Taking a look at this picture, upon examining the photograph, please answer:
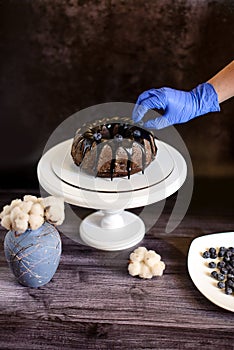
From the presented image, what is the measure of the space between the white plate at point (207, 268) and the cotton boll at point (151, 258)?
0.07 m

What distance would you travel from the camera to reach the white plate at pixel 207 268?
109cm

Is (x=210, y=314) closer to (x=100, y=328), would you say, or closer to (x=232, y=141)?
(x=100, y=328)

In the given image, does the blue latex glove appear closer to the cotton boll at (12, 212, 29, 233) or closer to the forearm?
the forearm

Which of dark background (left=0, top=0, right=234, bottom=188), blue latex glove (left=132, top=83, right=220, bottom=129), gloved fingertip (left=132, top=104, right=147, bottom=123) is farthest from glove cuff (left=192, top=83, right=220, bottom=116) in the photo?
dark background (left=0, top=0, right=234, bottom=188)

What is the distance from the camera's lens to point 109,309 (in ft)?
3.61

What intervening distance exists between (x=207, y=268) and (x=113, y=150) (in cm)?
33

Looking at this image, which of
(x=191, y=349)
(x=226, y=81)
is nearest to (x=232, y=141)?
(x=226, y=81)

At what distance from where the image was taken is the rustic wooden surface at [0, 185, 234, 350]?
1020 millimetres

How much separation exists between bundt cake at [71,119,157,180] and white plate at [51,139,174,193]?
1 centimetres

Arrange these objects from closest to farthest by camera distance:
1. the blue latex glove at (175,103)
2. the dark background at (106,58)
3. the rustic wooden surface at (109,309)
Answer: the rustic wooden surface at (109,309) < the blue latex glove at (175,103) < the dark background at (106,58)

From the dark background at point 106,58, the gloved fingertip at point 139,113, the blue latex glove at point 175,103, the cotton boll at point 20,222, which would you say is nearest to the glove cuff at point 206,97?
the blue latex glove at point 175,103

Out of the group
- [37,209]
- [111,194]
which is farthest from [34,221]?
[111,194]

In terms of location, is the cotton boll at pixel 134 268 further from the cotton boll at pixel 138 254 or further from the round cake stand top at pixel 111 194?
the round cake stand top at pixel 111 194

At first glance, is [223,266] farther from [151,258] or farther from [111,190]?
[111,190]
